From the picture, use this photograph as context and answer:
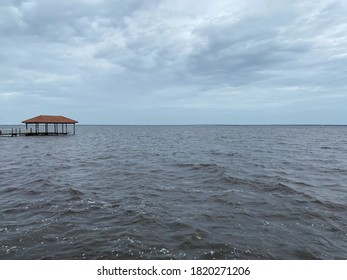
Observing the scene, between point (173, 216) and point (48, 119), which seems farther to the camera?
point (48, 119)

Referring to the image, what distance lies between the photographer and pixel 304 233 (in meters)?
8.40

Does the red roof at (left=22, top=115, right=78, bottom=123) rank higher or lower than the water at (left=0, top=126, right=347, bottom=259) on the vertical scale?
higher

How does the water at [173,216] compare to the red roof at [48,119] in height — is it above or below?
below

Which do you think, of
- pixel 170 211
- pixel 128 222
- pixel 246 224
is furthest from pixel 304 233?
pixel 128 222

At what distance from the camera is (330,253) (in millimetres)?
7145

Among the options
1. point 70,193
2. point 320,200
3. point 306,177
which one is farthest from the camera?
point 306,177

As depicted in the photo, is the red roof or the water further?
the red roof

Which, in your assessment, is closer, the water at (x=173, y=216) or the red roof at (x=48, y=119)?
the water at (x=173, y=216)

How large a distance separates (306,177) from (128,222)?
13074 millimetres

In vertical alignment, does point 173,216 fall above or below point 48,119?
below

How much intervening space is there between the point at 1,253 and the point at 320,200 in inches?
496
